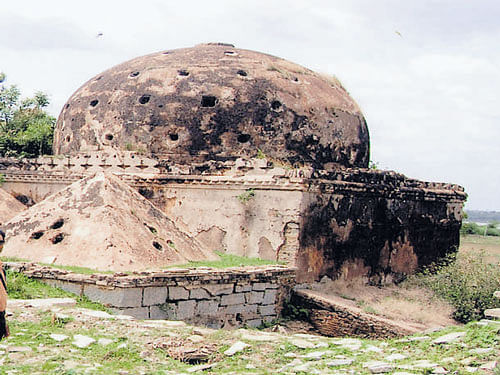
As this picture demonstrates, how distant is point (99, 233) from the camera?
9344 mm

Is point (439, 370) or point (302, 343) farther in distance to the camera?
point (302, 343)

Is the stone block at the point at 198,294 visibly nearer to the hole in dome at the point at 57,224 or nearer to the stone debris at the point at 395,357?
the hole in dome at the point at 57,224

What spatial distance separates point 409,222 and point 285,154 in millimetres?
3339

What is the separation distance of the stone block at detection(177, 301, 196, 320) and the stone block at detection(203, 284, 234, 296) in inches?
13.2

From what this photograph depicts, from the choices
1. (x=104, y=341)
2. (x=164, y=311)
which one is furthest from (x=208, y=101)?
(x=104, y=341)

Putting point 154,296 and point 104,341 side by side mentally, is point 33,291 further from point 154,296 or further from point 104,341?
point 104,341

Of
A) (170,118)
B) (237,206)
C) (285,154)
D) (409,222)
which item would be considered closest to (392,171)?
(409,222)

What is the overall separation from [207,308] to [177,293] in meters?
0.68

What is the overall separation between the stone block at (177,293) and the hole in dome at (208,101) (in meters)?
5.59

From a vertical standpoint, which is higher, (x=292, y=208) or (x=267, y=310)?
(x=292, y=208)

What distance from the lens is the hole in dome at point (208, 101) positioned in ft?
44.5

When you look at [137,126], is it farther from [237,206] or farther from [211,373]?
[211,373]

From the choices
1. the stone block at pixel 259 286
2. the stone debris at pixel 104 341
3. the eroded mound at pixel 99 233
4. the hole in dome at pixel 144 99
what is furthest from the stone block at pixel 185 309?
the hole in dome at pixel 144 99

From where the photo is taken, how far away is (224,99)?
13.5 m
